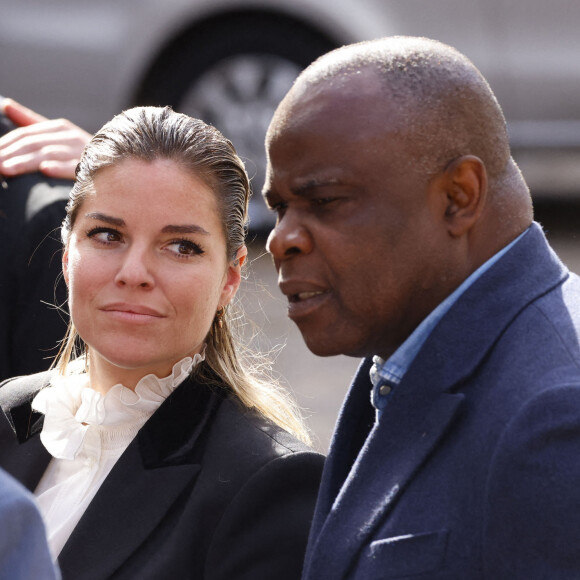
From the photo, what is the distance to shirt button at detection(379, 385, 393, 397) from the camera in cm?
200

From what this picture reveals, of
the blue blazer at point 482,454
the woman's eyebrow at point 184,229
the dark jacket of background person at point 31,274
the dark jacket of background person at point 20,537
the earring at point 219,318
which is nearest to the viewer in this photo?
the dark jacket of background person at point 20,537

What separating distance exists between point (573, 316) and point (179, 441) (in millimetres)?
1056

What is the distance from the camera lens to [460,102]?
6.20ft

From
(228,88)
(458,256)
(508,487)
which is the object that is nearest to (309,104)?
(458,256)

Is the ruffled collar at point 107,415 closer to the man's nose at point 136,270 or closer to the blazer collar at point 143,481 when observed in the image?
the blazer collar at point 143,481

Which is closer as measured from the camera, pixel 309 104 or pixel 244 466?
pixel 309 104

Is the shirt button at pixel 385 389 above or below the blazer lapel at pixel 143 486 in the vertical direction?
above

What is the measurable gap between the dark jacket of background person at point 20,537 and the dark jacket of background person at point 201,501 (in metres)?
1.08

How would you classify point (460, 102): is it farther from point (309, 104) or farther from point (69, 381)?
point (69, 381)

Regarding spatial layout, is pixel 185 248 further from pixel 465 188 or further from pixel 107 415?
pixel 465 188

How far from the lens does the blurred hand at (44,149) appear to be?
3283 millimetres

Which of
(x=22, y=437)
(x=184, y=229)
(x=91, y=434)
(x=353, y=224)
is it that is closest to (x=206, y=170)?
(x=184, y=229)

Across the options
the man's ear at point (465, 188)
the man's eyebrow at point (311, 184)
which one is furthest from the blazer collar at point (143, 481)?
the man's ear at point (465, 188)

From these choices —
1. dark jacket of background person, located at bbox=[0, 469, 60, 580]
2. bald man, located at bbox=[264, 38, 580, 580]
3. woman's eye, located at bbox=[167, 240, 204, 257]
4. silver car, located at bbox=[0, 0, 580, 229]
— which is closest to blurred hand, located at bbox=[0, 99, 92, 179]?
woman's eye, located at bbox=[167, 240, 204, 257]
